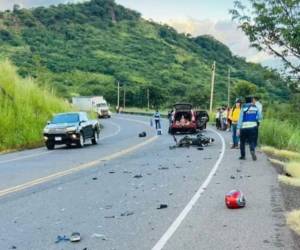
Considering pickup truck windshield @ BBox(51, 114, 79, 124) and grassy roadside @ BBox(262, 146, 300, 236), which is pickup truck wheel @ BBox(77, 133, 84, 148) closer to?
pickup truck windshield @ BBox(51, 114, 79, 124)

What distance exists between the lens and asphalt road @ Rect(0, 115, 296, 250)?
8602 millimetres

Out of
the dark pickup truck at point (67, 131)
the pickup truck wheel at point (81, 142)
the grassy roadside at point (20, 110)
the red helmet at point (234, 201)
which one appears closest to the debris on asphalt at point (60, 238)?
the red helmet at point (234, 201)

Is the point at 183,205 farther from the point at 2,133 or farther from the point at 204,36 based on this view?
the point at 204,36

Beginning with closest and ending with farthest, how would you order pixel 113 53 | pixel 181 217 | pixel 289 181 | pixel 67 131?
pixel 181 217
pixel 289 181
pixel 67 131
pixel 113 53

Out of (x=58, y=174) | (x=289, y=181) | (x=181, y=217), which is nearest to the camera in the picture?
(x=181, y=217)

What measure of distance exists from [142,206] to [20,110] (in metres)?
24.4

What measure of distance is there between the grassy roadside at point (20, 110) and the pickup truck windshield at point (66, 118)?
2.97 m

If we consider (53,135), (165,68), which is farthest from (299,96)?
(165,68)

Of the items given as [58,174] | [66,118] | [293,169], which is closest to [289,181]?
[293,169]

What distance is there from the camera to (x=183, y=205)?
1130 centimetres

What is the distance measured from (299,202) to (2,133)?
22590mm

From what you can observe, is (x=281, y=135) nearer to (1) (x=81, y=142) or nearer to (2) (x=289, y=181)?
(1) (x=81, y=142)

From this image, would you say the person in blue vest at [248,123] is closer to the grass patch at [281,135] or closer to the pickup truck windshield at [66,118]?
the grass patch at [281,135]

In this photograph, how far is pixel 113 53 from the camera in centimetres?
14275
